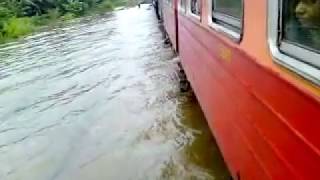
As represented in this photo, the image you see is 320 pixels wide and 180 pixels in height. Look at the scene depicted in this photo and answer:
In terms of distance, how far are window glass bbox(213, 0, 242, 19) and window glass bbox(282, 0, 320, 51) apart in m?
1.11

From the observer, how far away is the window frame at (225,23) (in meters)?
3.28

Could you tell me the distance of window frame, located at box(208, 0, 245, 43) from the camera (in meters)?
3.28

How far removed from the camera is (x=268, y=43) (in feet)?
8.01

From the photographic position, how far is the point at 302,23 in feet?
6.93

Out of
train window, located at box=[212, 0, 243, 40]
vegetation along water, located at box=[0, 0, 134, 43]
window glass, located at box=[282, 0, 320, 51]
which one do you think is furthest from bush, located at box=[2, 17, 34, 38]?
window glass, located at box=[282, 0, 320, 51]

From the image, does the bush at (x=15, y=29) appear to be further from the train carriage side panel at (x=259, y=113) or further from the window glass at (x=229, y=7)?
the train carriage side panel at (x=259, y=113)

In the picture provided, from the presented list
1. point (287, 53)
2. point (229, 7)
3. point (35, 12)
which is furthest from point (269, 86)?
point (35, 12)

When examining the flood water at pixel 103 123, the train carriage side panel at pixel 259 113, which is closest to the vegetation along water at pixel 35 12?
the flood water at pixel 103 123

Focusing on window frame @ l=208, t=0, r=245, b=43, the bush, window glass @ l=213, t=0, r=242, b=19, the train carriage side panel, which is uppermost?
window glass @ l=213, t=0, r=242, b=19

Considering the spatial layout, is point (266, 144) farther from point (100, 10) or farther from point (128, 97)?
point (100, 10)

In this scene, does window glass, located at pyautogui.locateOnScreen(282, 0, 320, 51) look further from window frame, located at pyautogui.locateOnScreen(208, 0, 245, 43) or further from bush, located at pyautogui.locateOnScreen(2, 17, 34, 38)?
bush, located at pyautogui.locateOnScreen(2, 17, 34, 38)

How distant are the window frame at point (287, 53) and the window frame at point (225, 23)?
75cm

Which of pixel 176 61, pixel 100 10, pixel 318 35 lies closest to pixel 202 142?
pixel 318 35

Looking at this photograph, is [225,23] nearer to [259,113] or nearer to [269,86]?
[259,113]
